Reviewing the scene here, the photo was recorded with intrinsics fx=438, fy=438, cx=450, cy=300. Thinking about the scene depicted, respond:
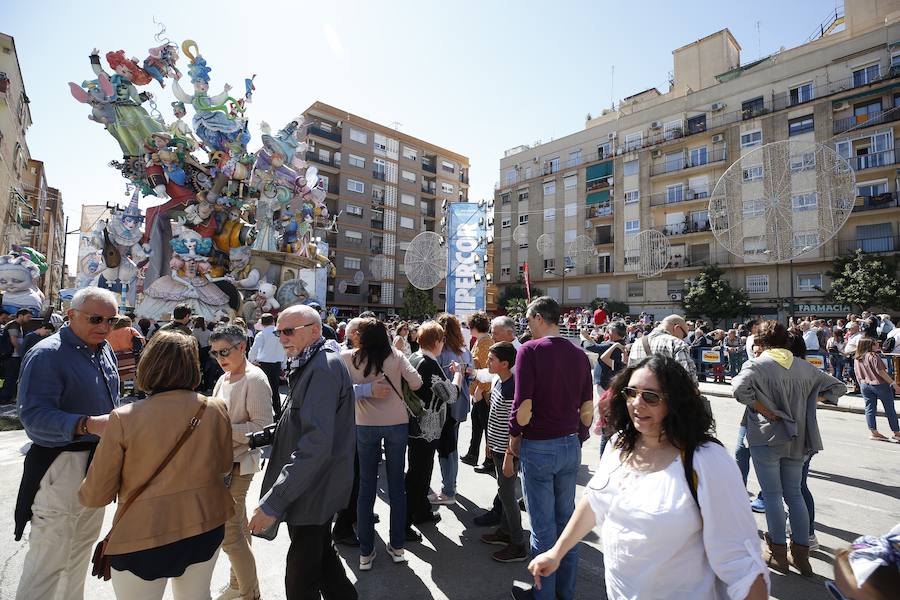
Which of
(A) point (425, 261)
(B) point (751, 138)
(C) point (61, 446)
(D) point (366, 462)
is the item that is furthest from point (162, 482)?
(B) point (751, 138)

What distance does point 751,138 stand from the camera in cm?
2920

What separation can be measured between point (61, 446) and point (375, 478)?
6.30 ft

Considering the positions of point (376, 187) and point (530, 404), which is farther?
point (376, 187)

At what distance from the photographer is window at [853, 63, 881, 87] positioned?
2497cm

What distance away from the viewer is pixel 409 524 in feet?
12.9

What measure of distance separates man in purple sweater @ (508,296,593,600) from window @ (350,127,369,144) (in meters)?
43.8

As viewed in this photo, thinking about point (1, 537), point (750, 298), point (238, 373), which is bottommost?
point (1, 537)

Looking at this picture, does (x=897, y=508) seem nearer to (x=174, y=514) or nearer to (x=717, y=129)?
(x=174, y=514)

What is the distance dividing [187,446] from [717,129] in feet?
121

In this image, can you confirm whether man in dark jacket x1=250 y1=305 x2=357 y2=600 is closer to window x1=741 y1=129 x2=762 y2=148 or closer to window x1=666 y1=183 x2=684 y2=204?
window x1=741 y1=129 x2=762 y2=148

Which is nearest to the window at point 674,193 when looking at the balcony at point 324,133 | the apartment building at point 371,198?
the apartment building at point 371,198

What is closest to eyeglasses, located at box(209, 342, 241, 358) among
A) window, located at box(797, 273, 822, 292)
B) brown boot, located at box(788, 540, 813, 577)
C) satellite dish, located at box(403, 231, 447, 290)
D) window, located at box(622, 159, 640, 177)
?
brown boot, located at box(788, 540, 813, 577)

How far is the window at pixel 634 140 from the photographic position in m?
34.9

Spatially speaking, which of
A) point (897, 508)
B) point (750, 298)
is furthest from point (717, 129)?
point (897, 508)
